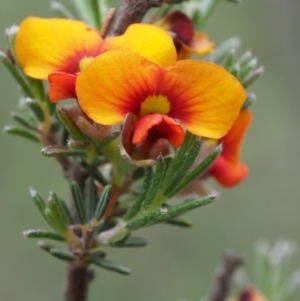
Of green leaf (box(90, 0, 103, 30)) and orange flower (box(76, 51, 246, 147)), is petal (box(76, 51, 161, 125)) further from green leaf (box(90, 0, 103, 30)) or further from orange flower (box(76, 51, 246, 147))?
green leaf (box(90, 0, 103, 30))

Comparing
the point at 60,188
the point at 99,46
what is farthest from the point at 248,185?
the point at 99,46

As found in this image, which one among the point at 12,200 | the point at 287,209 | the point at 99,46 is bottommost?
the point at 12,200

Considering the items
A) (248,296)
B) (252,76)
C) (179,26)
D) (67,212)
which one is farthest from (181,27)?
(248,296)

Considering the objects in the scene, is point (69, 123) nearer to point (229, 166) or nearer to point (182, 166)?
point (182, 166)

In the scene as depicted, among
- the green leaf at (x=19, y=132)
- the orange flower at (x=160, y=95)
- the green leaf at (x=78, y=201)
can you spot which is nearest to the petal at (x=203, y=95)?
the orange flower at (x=160, y=95)

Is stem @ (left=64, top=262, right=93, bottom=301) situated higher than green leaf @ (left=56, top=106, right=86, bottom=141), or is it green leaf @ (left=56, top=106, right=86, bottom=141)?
green leaf @ (left=56, top=106, right=86, bottom=141)

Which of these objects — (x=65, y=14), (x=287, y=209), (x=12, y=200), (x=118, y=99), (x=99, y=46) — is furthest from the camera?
(x=287, y=209)

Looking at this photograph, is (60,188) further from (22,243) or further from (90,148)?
(90,148)

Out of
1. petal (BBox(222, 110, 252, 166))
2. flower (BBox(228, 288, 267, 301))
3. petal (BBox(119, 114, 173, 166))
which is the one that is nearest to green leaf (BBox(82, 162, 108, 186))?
petal (BBox(119, 114, 173, 166))
